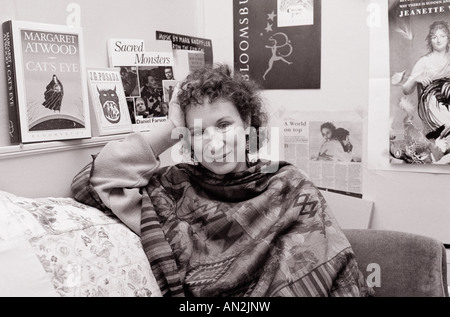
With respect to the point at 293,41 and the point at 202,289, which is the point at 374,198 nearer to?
the point at 293,41

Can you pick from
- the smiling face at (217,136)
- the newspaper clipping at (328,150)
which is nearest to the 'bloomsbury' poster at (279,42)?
the newspaper clipping at (328,150)

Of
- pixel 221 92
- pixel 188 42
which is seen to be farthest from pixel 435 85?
pixel 188 42

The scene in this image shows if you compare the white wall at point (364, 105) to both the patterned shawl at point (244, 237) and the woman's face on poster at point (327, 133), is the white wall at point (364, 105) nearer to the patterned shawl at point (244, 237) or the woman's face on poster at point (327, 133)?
the woman's face on poster at point (327, 133)

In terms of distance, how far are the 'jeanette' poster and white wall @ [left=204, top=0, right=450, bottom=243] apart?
0.24 feet

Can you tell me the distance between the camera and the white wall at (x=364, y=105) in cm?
142

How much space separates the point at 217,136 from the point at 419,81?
2.36ft

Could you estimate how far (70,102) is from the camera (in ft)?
3.75

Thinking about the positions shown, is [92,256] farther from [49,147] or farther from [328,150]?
[328,150]

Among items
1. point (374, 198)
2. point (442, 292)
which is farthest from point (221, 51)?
point (442, 292)

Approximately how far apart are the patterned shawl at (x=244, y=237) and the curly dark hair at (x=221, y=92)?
0.54ft

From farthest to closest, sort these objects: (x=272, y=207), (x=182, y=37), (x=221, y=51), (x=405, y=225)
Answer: (x=221, y=51) < (x=182, y=37) < (x=405, y=225) < (x=272, y=207)

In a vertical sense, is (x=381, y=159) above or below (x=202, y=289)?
above
